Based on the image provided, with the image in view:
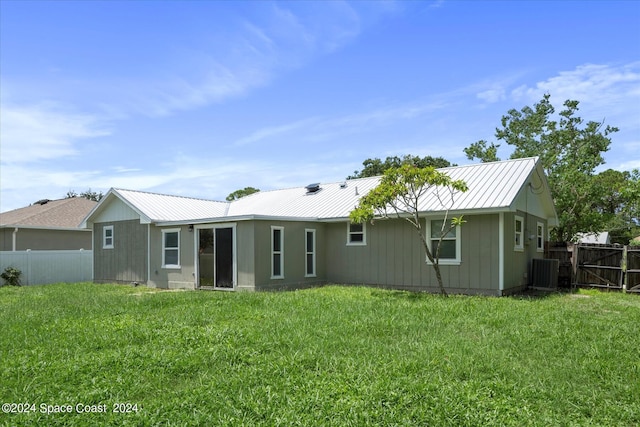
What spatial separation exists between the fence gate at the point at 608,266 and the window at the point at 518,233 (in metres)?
2.37

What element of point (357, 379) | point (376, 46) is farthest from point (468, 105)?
point (357, 379)

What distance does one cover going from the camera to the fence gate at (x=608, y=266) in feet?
46.6

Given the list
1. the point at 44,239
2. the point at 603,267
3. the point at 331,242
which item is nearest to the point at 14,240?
the point at 44,239

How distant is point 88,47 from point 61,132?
4561 mm

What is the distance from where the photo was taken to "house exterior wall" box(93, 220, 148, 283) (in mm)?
17672

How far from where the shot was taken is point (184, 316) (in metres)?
8.54

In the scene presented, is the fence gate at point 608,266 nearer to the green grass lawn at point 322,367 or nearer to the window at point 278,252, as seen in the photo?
the green grass lawn at point 322,367

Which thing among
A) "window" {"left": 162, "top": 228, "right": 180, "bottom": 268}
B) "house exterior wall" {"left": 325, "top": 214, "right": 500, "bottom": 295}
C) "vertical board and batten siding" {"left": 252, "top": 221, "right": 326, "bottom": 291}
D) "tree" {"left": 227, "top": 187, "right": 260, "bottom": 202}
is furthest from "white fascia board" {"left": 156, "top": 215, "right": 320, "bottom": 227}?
"tree" {"left": 227, "top": 187, "right": 260, "bottom": 202}

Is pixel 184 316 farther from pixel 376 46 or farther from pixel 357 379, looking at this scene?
pixel 376 46

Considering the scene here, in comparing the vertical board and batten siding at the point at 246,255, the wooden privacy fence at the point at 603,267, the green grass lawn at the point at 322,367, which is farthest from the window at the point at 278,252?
the wooden privacy fence at the point at 603,267

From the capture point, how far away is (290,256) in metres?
15.2

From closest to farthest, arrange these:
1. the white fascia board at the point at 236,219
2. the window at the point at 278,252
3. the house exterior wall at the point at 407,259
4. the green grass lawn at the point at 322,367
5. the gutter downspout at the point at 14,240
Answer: the green grass lawn at the point at 322,367 → the house exterior wall at the point at 407,259 → the white fascia board at the point at 236,219 → the window at the point at 278,252 → the gutter downspout at the point at 14,240

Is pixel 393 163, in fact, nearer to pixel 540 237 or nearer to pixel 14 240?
pixel 540 237

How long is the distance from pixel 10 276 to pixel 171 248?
740 cm
